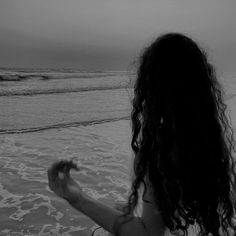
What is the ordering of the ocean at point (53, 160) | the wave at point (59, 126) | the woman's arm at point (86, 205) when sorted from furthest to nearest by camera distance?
the wave at point (59, 126)
the ocean at point (53, 160)
the woman's arm at point (86, 205)

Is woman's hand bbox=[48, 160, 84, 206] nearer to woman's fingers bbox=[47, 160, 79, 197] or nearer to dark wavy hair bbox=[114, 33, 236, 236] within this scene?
woman's fingers bbox=[47, 160, 79, 197]

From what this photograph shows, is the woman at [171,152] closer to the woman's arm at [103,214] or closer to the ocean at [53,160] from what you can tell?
the woman's arm at [103,214]

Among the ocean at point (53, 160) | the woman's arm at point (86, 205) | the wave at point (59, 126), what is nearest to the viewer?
the woman's arm at point (86, 205)

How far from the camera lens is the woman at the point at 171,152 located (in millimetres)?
1949

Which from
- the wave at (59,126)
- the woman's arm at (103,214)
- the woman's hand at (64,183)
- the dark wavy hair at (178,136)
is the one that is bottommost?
the wave at (59,126)

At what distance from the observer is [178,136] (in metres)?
1.98

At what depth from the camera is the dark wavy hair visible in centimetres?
198

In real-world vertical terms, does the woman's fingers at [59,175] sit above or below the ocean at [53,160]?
above

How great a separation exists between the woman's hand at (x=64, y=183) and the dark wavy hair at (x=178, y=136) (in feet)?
0.83

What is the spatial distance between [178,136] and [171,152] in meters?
0.09

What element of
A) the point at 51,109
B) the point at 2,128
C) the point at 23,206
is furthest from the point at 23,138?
the point at 51,109

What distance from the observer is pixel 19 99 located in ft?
56.9

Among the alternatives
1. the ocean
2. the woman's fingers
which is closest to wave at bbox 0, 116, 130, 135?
the ocean

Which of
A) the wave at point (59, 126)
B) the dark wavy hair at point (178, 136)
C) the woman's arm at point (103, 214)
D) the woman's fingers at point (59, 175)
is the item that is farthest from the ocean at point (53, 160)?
the woman's arm at point (103, 214)
